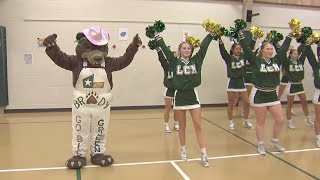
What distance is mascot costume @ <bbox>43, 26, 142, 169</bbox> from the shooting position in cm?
379

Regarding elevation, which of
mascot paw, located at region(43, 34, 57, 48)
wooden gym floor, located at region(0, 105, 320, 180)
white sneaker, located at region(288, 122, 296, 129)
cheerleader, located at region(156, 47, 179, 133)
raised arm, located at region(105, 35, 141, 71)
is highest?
mascot paw, located at region(43, 34, 57, 48)

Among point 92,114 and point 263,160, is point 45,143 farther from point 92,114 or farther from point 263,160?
point 263,160

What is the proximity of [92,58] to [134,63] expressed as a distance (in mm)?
3688

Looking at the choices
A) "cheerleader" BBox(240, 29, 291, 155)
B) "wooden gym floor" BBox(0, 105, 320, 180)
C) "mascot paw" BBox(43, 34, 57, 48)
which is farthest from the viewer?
"cheerleader" BBox(240, 29, 291, 155)

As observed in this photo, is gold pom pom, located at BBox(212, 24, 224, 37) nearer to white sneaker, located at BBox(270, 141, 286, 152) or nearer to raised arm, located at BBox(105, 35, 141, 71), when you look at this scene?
raised arm, located at BBox(105, 35, 141, 71)

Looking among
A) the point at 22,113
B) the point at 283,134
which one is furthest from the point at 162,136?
the point at 22,113

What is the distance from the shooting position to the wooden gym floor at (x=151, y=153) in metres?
3.75

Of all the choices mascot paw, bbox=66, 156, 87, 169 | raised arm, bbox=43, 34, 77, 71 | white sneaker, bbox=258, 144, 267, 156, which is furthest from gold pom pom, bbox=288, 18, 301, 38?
mascot paw, bbox=66, 156, 87, 169

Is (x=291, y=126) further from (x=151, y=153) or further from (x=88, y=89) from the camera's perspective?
(x=88, y=89)

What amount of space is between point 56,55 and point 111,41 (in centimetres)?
353

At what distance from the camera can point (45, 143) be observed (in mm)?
4824

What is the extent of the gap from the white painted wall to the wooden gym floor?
0.82 meters

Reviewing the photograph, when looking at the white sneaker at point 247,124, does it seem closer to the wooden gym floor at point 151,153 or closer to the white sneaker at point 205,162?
the wooden gym floor at point 151,153

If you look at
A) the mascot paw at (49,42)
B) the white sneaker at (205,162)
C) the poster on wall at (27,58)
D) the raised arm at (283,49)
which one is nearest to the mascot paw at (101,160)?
the white sneaker at (205,162)
